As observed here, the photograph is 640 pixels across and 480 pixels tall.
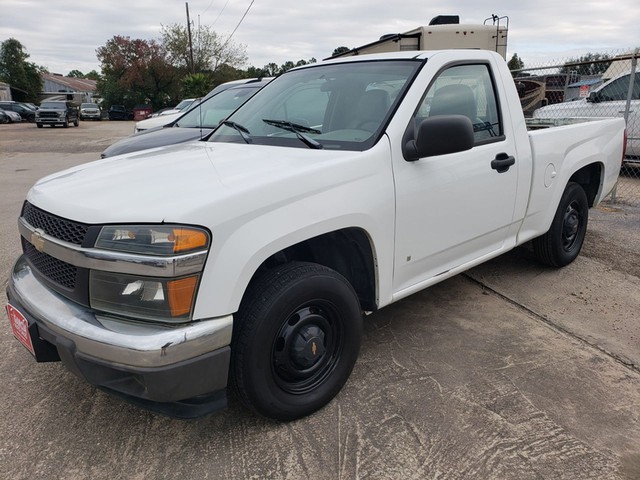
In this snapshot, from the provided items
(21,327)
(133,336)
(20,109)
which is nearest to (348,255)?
(133,336)

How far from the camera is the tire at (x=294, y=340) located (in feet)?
7.38

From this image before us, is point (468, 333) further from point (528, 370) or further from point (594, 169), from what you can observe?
point (594, 169)

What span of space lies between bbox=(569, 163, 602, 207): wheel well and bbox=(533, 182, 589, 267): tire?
175 millimetres

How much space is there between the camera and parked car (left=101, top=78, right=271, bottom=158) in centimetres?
646

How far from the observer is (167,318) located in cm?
204

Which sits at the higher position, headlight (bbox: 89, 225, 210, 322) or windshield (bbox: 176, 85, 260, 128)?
windshield (bbox: 176, 85, 260, 128)

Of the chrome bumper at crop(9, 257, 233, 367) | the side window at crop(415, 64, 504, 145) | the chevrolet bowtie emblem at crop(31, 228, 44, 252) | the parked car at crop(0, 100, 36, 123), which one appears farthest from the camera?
the parked car at crop(0, 100, 36, 123)

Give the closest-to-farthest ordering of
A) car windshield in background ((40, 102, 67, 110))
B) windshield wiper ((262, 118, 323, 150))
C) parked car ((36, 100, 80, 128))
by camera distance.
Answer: windshield wiper ((262, 118, 323, 150)) → parked car ((36, 100, 80, 128)) → car windshield in background ((40, 102, 67, 110))

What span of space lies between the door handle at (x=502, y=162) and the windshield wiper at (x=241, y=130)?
159cm

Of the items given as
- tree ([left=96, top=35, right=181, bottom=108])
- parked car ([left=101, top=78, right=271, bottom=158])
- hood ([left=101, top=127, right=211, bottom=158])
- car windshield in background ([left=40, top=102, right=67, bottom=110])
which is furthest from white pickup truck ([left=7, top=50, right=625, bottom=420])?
tree ([left=96, top=35, right=181, bottom=108])

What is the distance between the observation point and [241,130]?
133 inches

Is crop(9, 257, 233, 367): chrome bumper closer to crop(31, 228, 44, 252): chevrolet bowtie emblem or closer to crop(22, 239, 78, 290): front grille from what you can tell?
crop(22, 239, 78, 290): front grille

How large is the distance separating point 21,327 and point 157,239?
0.97 metres

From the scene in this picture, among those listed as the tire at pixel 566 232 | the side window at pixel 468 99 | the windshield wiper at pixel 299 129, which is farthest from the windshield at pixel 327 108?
the tire at pixel 566 232
